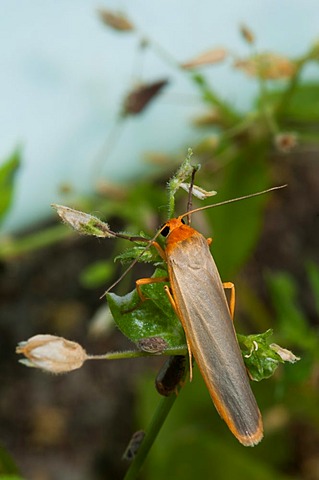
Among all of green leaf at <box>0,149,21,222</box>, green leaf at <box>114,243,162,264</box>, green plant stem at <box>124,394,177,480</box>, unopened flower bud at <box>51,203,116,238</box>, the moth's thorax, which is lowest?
green leaf at <box>0,149,21,222</box>

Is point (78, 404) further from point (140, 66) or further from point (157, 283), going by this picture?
point (157, 283)

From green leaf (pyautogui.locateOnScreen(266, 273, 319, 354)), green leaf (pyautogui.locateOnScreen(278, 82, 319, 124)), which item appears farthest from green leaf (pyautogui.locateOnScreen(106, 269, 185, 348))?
green leaf (pyautogui.locateOnScreen(278, 82, 319, 124))

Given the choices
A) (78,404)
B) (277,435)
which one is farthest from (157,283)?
(78,404)

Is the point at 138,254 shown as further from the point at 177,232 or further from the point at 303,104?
the point at 303,104

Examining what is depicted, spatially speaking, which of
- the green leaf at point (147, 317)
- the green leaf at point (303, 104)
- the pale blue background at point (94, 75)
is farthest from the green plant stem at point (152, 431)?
the pale blue background at point (94, 75)

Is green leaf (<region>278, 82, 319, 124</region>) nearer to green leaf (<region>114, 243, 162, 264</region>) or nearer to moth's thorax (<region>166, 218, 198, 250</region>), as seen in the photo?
moth's thorax (<region>166, 218, 198, 250</region>)

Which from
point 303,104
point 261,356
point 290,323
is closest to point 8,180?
point 290,323
